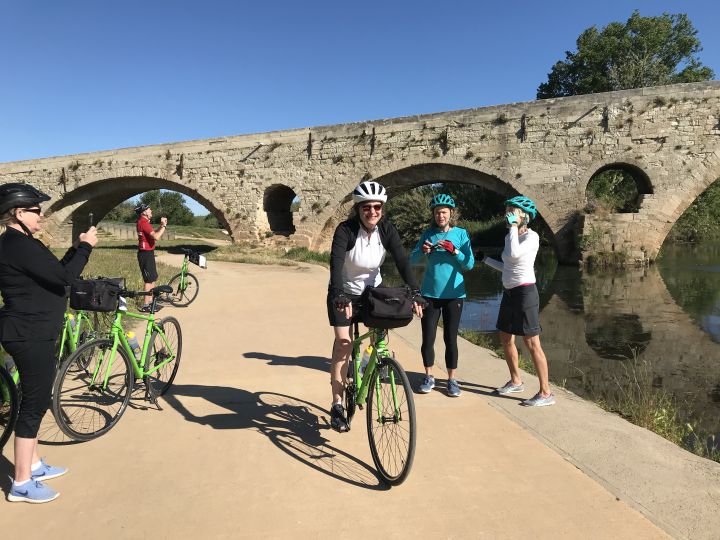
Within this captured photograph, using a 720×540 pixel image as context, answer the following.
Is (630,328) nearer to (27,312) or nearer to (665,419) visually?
(665,419)

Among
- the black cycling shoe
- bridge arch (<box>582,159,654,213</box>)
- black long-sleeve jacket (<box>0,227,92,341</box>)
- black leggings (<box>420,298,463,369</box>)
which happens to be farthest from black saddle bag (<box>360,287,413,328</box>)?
bridge arch (<box>582,159,654,213</box>)

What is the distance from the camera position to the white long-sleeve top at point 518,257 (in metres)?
3.90

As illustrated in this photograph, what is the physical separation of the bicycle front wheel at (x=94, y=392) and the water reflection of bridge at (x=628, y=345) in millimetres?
4101

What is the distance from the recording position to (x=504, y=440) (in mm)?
3170

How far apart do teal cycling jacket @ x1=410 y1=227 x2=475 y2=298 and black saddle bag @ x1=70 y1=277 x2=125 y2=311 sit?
7.93ft

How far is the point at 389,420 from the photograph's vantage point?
2801mm

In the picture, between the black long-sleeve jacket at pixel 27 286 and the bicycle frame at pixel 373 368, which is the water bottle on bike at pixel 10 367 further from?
the bicycle frame at pixel 373 368

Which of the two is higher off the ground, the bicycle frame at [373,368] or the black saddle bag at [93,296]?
the black saddle bag at [93,296]

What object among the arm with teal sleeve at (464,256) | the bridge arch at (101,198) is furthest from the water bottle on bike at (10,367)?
the bridge arch at (101,198)

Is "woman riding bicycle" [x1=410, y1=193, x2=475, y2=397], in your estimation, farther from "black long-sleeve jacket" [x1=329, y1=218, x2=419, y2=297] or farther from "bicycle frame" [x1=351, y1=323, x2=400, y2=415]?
"bicycle frame" [x1=351, y1=323, x2=400, y2=415]

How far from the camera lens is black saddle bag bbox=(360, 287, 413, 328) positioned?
8.88ft

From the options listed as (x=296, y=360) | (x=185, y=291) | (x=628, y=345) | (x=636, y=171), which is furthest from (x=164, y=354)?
(x=636, y=171)

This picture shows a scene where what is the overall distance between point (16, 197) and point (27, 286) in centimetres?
47

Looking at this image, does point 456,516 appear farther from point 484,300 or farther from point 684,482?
point 484,300
